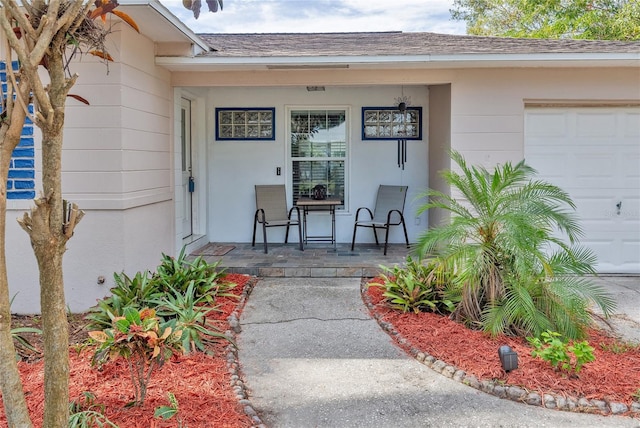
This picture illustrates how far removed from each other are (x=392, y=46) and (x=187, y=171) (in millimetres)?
3299

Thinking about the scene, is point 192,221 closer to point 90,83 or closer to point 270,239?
point 270,239

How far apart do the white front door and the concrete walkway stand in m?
2.78

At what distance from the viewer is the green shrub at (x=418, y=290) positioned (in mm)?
4402

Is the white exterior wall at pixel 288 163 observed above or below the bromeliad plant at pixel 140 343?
above

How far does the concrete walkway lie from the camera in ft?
8.98

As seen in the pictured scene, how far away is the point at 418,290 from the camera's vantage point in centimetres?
448

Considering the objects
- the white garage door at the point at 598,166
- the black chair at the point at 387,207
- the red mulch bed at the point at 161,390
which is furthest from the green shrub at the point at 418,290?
the white garage door at the point at 598,166

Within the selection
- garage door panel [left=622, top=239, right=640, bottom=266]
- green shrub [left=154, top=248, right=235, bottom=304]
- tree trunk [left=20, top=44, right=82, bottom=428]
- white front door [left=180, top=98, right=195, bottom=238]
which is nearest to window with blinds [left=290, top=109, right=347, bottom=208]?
white front door [left=180, top=98, right=195, bottom=238]

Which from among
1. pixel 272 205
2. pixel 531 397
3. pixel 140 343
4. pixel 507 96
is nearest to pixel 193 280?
pixel 140 343

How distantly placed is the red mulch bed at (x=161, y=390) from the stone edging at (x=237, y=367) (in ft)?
0.10

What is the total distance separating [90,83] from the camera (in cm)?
461

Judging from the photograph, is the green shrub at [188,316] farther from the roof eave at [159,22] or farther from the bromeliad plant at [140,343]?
the roof eave at [159,22]

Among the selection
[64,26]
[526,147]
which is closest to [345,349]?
[64,26]

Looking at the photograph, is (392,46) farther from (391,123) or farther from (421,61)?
(391,123)
